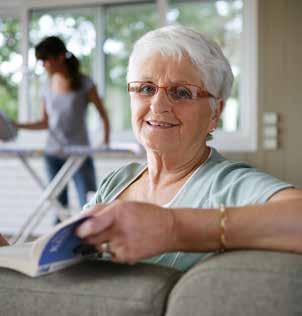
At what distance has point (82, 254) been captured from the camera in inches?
34.9

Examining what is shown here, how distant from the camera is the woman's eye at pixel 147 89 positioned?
1276 mm

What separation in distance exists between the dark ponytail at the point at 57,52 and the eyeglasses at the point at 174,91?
268cm

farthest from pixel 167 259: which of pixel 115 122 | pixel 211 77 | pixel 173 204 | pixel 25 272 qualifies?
pixel 115 122

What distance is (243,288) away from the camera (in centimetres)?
76

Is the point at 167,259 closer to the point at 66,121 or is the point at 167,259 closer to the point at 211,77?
the point at 211,77

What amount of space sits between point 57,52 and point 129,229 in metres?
3.22

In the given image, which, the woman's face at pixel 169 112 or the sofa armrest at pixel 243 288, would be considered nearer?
the sofa armrest at pixel 243 288

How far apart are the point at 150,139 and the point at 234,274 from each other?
59cm

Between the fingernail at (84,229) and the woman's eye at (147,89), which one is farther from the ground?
the woman's eye at (147,89)

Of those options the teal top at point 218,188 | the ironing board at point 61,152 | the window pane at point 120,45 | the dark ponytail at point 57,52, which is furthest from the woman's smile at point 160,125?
the window pane at point 120,45

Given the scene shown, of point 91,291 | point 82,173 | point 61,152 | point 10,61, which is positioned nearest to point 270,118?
point 82,173

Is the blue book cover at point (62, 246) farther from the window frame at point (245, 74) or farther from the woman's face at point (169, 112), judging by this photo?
the window frame at point (245, 74)

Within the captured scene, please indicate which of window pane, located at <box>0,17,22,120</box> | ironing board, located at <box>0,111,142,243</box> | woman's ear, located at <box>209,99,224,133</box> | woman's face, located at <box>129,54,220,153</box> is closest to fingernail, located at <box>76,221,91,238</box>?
woman's face, located at <box>129,54,220,153</box>

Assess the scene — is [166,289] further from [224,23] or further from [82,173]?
[224,23]
